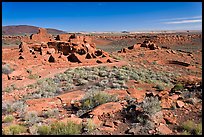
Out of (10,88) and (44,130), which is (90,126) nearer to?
(44,130)

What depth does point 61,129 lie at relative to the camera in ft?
20.0

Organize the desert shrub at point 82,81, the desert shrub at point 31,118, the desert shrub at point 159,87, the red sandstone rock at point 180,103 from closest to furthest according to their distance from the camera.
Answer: the desert shrub at point 31,118 → the red sandstone rock at point 180,103 → the desert shrub at point 159,87 → the desert shrub at point 82,81

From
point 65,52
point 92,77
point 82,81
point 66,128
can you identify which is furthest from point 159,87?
point 65,52

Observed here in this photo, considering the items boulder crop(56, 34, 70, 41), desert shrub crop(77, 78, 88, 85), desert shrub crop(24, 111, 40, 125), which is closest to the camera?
desert shrub crop(24, 111, 40, 125)

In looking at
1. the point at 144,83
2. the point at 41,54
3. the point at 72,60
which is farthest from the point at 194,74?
the point at 41,54

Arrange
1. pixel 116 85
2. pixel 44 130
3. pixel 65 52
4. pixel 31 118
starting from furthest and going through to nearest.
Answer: pixel 65 52, pixel 116 85, pixel 31 118, pixel 44 130

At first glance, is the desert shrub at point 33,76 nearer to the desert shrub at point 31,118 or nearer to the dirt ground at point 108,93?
the dirt ground at point 108,93

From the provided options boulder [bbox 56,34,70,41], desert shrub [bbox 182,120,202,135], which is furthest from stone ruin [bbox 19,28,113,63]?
desert shrub [bbox 182,120,202,135]

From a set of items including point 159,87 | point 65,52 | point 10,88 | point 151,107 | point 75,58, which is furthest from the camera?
point 65,52

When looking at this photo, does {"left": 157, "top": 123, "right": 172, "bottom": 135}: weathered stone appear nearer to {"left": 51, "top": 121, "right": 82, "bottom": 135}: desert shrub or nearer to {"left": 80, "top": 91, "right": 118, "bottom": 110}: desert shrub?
{"left": 51, "top": 121, "right": 82, "bottom": 135}: desert shrub

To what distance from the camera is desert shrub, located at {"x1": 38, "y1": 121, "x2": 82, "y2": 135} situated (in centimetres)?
596

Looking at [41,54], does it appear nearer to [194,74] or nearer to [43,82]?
[43,82]

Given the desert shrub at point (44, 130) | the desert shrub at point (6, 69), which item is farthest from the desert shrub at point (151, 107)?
the desert shrub at point (6, 69)

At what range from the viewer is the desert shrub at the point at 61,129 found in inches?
235
